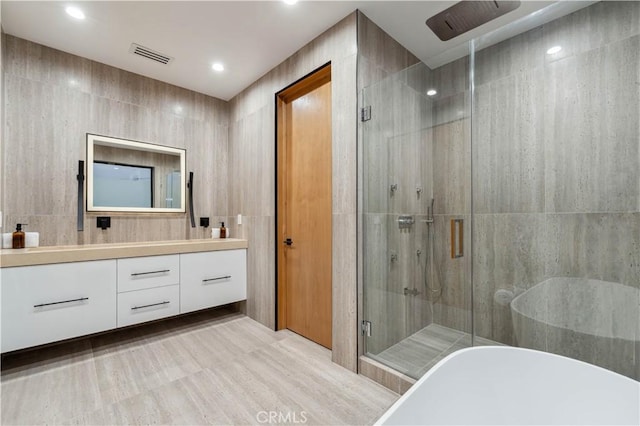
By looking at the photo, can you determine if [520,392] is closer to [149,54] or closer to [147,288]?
[147,288]

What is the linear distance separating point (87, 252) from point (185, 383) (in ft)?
4.32

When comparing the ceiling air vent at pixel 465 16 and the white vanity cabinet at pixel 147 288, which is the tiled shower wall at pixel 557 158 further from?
the white vanity cabinet at pixel 147 288

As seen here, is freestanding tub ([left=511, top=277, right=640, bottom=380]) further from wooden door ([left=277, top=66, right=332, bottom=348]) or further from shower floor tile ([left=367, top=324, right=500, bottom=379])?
wooden door ([left=277, top=66, right=332, bottom=348])

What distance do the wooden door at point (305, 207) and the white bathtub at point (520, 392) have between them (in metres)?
1.34

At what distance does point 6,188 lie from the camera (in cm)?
226

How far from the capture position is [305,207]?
2662 millimetres

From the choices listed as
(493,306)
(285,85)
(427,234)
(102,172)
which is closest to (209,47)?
(285,85)

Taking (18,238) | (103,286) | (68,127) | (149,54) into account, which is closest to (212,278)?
(103,286)

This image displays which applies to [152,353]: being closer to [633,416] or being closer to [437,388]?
[437,388]

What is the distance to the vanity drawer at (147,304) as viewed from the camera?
7.84 feet

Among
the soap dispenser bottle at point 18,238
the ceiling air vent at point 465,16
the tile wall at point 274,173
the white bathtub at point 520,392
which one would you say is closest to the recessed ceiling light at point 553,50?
the ceiling air vent at point 465,16

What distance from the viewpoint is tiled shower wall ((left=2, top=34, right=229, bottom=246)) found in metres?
2.32

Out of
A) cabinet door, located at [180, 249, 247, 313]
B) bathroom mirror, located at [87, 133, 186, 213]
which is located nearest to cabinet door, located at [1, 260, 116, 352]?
cabinet door, located at [180, 249, 247, 313]

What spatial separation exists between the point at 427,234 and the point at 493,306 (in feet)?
2.66
